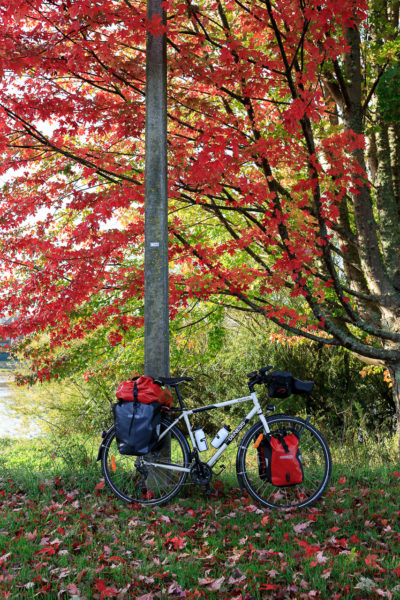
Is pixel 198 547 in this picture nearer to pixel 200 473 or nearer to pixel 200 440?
pixel 200 473

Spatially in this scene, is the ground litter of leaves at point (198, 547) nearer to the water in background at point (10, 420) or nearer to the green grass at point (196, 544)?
the green grass at point (196, 544)

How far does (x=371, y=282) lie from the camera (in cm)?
722

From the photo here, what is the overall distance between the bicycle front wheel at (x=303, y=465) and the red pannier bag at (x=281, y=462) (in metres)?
0.06

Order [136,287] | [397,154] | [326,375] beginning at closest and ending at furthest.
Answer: [136,287] < [397,154] < [326,375]

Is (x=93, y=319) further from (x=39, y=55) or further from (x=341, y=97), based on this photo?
(x=341, y=97)

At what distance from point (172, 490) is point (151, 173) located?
9.60 feet

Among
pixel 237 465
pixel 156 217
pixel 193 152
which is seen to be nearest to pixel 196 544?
pixel 237 465

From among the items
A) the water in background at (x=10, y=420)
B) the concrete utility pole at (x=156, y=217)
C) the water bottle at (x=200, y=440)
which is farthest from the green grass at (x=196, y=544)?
the water in background at (x=10, y=420)

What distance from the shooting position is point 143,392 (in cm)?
438

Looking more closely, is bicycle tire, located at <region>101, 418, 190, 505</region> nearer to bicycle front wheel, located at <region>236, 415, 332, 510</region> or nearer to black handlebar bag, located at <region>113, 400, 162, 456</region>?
black handlebar bag, located at <region>113, 400, 162, 456</region>

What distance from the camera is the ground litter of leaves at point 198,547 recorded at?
2.89m

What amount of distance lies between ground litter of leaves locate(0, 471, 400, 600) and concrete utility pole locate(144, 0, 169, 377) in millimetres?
1339

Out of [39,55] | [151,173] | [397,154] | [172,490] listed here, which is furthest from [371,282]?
[39,55]

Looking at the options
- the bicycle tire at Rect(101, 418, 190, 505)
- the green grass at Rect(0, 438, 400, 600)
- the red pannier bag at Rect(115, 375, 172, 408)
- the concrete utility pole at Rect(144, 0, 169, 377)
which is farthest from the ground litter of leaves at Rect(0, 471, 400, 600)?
the concrete utility pole at Rect(144, 0, 169, 377)
